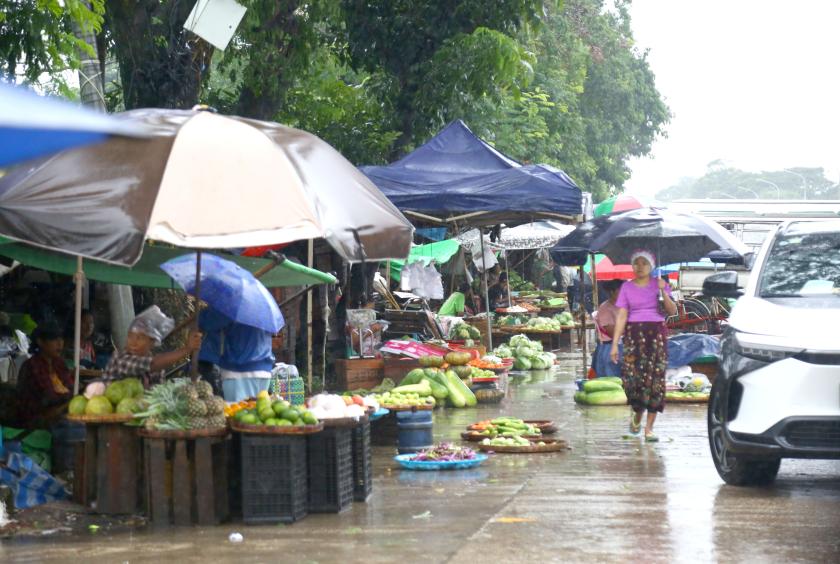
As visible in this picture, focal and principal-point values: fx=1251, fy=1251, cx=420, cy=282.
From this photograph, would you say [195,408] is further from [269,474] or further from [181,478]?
[269,474]

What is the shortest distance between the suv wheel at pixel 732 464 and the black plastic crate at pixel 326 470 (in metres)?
2.90

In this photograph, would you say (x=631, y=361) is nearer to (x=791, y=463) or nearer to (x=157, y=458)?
(x=791, y=463)

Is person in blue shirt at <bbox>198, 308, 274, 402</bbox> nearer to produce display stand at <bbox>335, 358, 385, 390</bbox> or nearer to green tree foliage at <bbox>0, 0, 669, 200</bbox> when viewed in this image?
green tree foliage at <bbox>0, 0, 669, 200</bbox>

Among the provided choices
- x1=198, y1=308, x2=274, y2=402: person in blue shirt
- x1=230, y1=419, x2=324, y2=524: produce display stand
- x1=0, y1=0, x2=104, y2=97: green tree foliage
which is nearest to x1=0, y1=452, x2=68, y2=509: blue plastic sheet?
x1=230, y1=419, x2=324, y2=524: produce display stand

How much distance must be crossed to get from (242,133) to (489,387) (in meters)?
9.84

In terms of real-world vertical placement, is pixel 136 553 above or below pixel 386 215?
below

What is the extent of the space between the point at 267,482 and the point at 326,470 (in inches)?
20.7

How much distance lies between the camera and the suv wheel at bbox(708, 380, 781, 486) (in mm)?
9461

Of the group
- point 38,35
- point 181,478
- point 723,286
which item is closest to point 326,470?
point 181,478

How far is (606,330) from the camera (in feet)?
54.3

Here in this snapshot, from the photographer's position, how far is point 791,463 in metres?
11.1

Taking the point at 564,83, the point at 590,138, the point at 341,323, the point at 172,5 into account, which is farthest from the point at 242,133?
the point at 590,138

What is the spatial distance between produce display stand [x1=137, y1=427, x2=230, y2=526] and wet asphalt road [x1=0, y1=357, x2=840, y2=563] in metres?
0.19

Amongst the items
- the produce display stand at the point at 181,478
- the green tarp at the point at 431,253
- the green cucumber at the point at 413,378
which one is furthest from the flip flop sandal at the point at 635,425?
the green tarp at the point at 431,253
